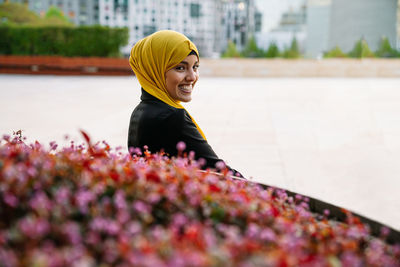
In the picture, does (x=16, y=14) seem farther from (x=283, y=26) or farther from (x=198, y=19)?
(x=283, y=26)

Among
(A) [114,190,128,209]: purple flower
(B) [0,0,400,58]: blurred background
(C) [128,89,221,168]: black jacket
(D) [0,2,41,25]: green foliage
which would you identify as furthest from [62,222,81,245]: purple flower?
(D) [0,2,41,25]: green foliage

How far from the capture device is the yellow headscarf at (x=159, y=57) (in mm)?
2605

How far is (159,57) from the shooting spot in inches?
104

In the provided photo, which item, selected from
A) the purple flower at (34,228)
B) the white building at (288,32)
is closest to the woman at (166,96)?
the purple flower at (34,228)

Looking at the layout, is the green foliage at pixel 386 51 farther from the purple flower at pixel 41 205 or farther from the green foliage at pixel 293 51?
the purple flower at pixel 41 205

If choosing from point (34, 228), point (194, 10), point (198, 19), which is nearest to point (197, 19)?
point (198, 19)

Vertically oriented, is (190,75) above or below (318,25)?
below

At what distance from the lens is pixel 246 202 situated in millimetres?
1525

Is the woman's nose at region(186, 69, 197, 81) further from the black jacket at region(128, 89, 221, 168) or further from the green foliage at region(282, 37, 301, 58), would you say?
the green foliage at region(282, 37, 301, 58)

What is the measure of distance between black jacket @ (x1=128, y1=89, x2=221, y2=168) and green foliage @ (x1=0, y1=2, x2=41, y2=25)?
2774cm

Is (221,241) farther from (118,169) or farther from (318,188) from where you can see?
(318,188)

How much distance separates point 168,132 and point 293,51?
21761 millimetres

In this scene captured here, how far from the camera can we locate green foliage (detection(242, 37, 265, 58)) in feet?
78.0

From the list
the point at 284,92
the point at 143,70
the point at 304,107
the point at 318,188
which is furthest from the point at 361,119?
the point at 143,70
